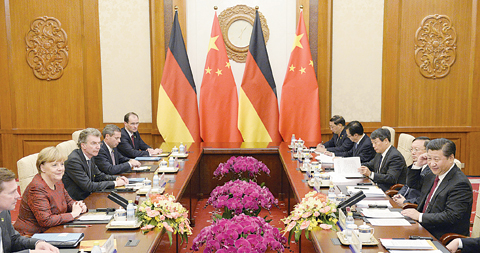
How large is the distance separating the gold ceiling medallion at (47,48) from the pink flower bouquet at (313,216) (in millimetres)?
5320

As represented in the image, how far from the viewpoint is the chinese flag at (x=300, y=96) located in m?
6.20

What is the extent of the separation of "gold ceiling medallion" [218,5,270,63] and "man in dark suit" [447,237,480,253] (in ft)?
15.6

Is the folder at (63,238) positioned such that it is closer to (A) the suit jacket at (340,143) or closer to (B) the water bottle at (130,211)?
(B) the water bottle at (130,211)

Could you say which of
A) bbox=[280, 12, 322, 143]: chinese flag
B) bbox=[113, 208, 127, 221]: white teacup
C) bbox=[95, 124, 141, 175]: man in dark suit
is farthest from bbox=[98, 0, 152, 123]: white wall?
bbox=[113, 208, 127, 221]: white teacup

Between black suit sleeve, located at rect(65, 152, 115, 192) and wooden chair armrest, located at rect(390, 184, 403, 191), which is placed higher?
black suit sleeve, located at rect(65, 152, 115, 192)

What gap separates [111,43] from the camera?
255 inches

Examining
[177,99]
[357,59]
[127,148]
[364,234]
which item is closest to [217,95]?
[177,99]

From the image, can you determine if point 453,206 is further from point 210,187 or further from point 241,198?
point 210,187

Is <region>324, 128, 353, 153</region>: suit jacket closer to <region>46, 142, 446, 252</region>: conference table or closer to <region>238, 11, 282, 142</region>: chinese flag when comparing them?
<region>46, 142, 446, 252</region>: conference table

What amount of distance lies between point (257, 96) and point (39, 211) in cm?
417

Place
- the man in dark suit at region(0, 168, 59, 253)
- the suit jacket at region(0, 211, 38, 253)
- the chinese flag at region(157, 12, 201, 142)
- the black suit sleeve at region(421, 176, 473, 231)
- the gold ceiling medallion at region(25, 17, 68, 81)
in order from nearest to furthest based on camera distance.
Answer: the man in dark suit at region(0, 168, 59, 253) → the suit jacket at region(0, 211, 38, 253) → the black suit sleeve at region(421, 176, 473, 231) → the chinese flag at region(157, 12, 201, 142) → the gold ceiling medallion at region(25, 17, 68, 81)

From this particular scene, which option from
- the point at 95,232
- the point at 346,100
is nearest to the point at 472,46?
the point at 346,100

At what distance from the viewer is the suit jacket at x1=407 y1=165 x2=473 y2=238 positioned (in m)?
2.58

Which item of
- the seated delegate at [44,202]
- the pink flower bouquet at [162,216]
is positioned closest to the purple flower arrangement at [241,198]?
the pink flower bouquet at [162,216]
